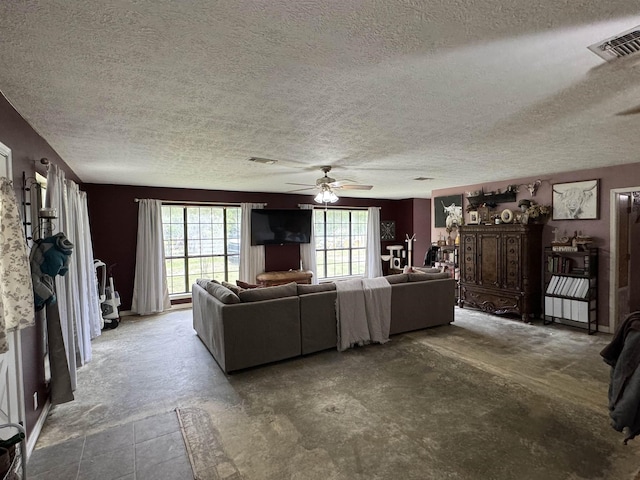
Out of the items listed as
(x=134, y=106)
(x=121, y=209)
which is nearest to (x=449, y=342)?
(x=134, y=106)

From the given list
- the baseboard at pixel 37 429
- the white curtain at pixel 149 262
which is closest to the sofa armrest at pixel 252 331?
the baseboard at pixel 37 429

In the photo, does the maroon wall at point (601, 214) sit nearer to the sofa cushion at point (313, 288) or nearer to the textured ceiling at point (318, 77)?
the textured ceiling at point (318, 77)

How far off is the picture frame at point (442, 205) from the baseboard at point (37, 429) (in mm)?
6650

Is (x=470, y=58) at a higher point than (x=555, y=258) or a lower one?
higher

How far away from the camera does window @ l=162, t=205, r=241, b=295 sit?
660cm

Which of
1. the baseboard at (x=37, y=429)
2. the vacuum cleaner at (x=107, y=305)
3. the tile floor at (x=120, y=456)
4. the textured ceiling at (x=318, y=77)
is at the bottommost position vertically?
the tile floor at (x=120, y=456)

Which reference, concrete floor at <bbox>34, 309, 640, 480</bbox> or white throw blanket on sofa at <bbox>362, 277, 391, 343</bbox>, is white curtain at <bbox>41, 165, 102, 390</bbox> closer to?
concrete floor at <bbox>34, 309, 640, 480</bbox>

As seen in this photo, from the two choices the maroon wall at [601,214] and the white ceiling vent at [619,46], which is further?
the maroon wall at [601,214]

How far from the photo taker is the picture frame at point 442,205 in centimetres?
663

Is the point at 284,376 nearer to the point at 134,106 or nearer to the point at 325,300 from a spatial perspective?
the point at 325,300

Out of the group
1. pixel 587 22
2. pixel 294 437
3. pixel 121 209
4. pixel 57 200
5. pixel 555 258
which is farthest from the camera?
pixel 121 209

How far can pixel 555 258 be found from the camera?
5.05 meters

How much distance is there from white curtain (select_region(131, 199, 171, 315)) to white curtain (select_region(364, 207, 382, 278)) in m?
5.02

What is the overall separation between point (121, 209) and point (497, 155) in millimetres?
6090
